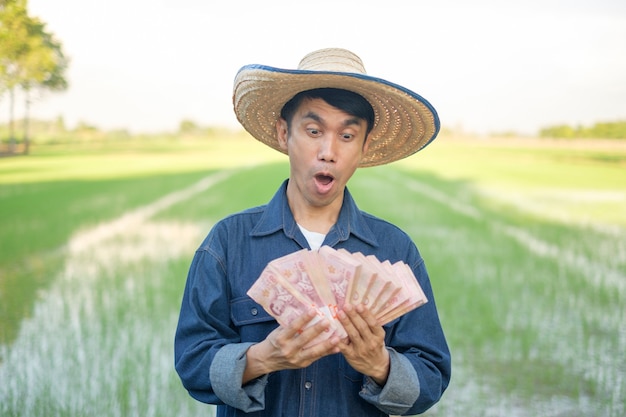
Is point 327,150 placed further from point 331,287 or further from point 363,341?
point 363,341

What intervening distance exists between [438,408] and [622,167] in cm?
1145

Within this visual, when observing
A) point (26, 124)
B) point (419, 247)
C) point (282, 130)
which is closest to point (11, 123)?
point (26, 124)

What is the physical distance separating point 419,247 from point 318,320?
8.19 m

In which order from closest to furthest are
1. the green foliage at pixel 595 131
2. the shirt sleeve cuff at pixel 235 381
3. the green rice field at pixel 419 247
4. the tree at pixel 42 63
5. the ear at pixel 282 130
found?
1. the shirt sleeve cuff at pixel 235 381
2. the ear at pixel 282 130
3. the green rice field at pixel 419 247
4. the tree at pixel 42 63
5. the green foliage at pixel 595 131

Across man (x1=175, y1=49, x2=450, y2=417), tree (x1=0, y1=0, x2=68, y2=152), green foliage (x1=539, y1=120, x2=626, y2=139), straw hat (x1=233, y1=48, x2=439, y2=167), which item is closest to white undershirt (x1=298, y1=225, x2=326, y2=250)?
man (x1=175, y1=49, x2=450, y2=417)

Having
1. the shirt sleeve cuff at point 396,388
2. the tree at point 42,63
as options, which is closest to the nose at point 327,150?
the shirt sleeve cuff at point 396,388

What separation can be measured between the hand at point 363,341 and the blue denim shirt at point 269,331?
65mm

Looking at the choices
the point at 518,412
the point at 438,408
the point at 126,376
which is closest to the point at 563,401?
the point at 518,412

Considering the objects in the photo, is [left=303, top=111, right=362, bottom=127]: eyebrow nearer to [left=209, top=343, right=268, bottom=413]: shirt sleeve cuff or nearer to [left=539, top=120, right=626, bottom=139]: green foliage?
[left=209, top=343, right=268, bottom=413]: shirt sleeve cuff

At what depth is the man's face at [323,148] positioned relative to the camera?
6.80 feet

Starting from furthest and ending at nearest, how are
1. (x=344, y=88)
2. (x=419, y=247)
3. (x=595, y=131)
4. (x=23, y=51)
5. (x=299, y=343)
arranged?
(x=595, y=131) < (x=419, y=247) < (x=23, y=51) < (x=344, y=88) < (x=299, y=343)

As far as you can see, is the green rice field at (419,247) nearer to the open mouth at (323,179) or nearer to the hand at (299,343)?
the open mouth at (323,179)

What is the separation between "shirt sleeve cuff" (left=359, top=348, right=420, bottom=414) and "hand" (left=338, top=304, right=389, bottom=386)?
4cm

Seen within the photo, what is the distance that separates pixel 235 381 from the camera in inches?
72.8
